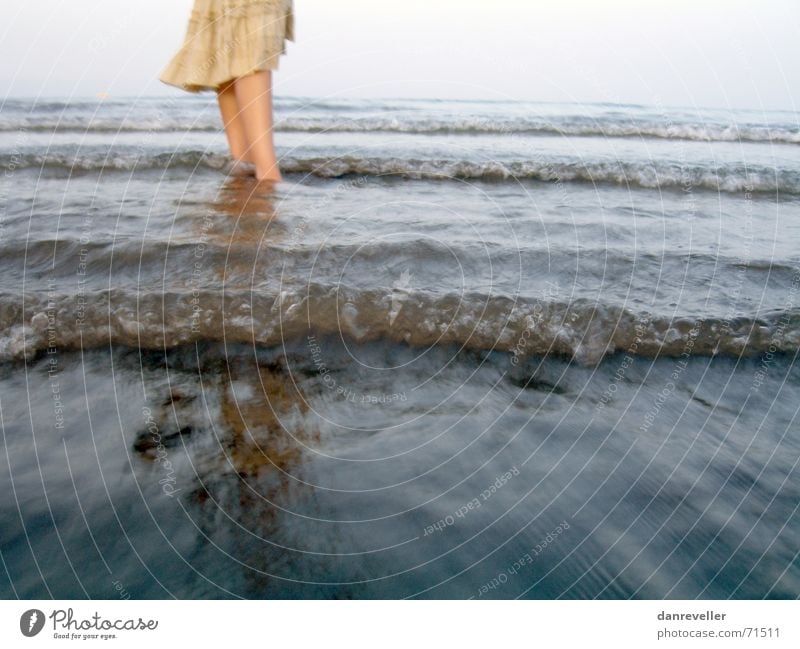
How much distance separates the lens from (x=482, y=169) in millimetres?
4410

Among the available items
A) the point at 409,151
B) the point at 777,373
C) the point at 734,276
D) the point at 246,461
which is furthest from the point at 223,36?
the point at 777,373

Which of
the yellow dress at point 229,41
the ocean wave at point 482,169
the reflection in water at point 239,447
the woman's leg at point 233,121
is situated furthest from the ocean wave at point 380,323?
the ocean wave at point 482,169

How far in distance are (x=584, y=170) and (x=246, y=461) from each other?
374 cm

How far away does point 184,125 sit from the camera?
206 inches

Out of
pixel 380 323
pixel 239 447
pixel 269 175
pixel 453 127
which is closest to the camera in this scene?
pixel 239 447

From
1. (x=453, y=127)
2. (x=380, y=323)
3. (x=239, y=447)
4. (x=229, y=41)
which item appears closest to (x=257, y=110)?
(x=229, y=41)

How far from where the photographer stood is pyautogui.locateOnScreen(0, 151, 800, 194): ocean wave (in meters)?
4.07

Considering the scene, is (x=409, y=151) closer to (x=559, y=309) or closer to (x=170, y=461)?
(x=559, y=309)

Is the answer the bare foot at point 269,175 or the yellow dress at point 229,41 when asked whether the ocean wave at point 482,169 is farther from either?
the yellow dress at point 229,41

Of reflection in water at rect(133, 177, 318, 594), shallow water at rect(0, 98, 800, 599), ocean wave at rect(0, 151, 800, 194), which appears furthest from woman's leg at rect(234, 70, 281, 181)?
reflection in water at rect(133, 177, 318, 594)

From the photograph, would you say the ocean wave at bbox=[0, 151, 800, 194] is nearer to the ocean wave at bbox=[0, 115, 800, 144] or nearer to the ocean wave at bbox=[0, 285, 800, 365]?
the ocean wave at bbox=[0, 115, 800, 144]

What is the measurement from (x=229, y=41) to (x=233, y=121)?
19.6 inches

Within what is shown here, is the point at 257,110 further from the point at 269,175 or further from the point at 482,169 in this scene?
the point at 482,169

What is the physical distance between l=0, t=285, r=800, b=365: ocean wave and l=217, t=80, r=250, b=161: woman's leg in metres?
1.62
